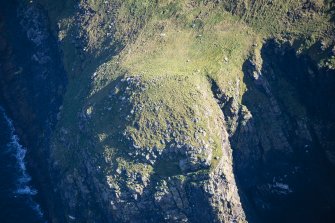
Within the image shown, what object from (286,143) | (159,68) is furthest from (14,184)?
(286,143)

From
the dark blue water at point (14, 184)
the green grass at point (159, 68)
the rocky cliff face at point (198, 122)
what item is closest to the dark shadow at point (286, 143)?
the rocky cliff face at point (198, 122)

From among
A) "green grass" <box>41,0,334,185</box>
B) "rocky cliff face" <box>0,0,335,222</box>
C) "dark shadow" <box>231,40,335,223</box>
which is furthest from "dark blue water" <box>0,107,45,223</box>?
"dark shadow" <box>231,40,335,223</box>

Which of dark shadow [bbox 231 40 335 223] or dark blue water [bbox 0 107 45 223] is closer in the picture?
dark shadow [bbox 231 40 335 223]

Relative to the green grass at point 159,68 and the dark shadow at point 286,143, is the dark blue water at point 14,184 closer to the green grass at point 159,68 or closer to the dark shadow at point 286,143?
the green grass at point 159,68

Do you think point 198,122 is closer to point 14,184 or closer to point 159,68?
point 159,68

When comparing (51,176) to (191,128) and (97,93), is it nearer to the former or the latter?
(97,93)

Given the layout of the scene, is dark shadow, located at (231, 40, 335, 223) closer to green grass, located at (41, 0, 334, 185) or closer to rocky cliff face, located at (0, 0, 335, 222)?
rocky cliff face, located at (0, 0, 335, 222)
